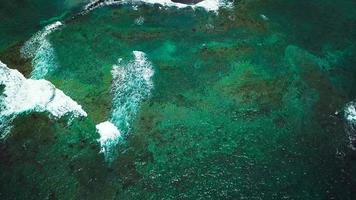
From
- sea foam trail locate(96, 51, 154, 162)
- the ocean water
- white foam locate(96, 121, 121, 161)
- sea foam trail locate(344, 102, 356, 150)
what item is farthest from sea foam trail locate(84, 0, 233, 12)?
sea foam trail locate(344, 102, 356, 150)

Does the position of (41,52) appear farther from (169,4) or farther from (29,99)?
(169,4)

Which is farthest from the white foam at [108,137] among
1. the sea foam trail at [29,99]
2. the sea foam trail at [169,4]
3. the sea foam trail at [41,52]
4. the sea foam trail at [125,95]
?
the sea foam trail at [169,4]

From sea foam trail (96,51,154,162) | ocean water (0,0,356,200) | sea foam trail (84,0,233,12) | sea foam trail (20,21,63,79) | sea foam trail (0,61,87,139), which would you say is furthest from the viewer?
sea foam trail (84,0,233,12)

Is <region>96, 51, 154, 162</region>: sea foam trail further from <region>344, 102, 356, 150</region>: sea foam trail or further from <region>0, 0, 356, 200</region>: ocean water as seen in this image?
<region>344, 102, 356, 150</region>: sea foam trail

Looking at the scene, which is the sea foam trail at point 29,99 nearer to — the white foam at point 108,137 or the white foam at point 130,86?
the white foam at point 108,137

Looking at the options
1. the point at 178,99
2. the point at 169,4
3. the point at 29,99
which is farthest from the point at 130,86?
the point at 169,4
